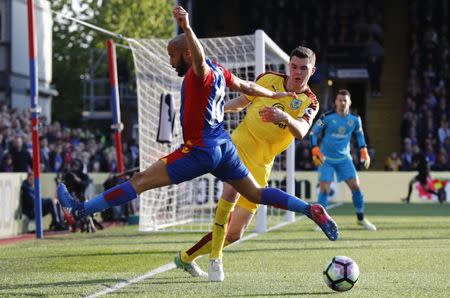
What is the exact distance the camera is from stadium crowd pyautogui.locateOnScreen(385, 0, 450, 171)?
3147 cm

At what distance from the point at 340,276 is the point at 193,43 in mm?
2127

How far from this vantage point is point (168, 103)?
16000mm

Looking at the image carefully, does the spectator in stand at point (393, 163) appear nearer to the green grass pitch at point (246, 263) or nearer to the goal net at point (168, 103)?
the goal net at point (168, 103)

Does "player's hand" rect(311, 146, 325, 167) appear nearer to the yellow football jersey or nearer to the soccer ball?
the yellow football jersey

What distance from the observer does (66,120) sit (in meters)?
60.6

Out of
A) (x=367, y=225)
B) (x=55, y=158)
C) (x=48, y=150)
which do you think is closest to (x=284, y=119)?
(x=367, y=225)

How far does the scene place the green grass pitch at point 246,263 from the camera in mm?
7895

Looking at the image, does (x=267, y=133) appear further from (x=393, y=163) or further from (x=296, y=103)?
(x=393, y=163)

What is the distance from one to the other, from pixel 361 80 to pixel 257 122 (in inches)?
1100

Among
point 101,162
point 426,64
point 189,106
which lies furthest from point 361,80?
point 189,106

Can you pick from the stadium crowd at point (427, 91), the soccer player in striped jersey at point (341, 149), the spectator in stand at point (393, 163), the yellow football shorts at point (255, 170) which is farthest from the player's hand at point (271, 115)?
the spectator in stand at point (393, 163)

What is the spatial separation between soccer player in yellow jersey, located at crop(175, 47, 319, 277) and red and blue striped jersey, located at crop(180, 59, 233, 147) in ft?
3.28

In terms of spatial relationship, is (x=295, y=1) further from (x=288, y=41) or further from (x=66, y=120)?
(x=66, y=120)

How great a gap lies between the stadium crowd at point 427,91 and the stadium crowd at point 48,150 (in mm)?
9335
